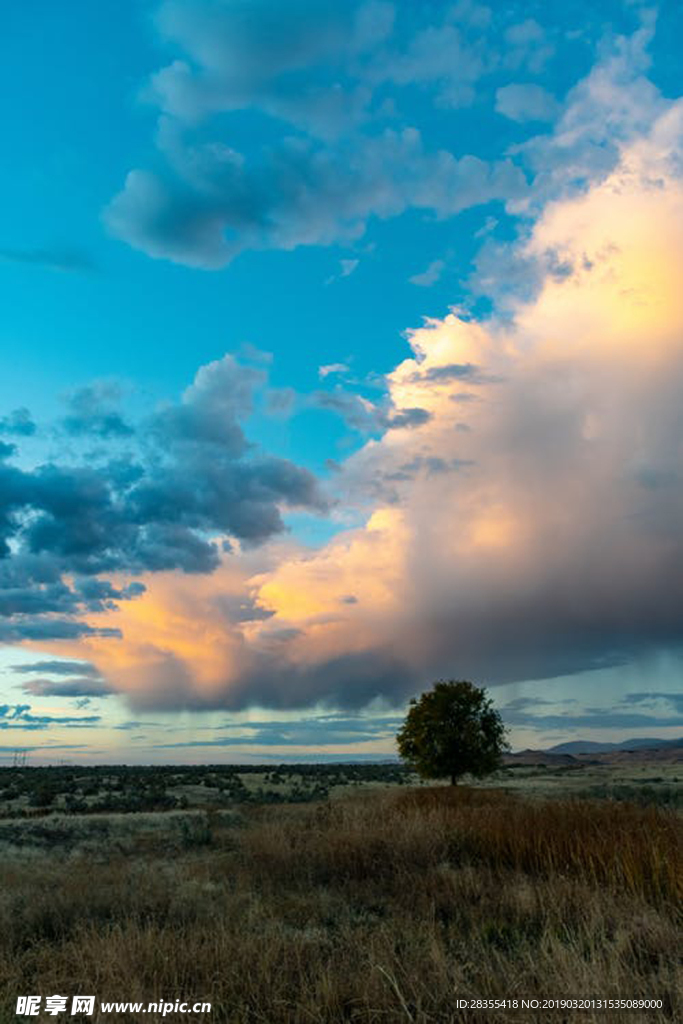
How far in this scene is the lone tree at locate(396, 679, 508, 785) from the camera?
4747 centimetres

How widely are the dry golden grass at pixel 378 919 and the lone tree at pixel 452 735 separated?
1272 inches

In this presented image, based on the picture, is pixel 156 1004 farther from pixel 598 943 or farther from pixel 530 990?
pixel 598 943

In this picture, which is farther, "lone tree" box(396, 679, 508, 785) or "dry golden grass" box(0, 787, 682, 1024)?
"lone tree" box(396, 679, 508, 785)

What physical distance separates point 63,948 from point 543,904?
5.96 meters

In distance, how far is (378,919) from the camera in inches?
382

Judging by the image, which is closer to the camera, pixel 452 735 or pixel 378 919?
pixel 378 919

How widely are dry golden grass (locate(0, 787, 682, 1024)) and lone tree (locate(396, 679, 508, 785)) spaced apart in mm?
32304

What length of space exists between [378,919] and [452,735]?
3962cm

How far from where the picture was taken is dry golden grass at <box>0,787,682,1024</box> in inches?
246

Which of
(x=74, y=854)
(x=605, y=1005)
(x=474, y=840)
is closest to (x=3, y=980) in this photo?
(x=605, y=1005)

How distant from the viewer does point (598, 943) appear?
741 centimetres

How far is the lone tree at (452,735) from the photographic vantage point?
4747 cm

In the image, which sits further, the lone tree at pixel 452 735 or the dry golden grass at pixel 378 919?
the lone tree at pixel 452 735

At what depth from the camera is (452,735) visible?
156 feet
